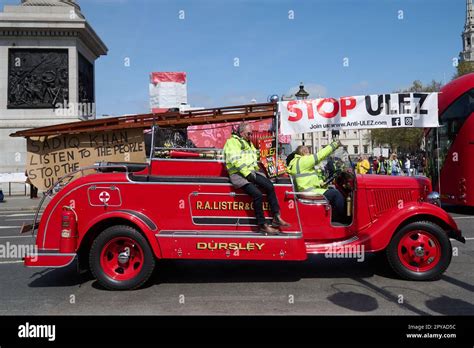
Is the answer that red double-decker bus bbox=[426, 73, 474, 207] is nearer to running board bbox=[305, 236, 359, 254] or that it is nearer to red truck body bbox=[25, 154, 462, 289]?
red truck body bbox=[25, 154, 462, 289]

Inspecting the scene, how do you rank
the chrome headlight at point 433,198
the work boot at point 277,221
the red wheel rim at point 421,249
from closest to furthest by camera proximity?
the work boot at point 277,221, the red wheel rim at point 421,249, the chrome headlight at point 433,198

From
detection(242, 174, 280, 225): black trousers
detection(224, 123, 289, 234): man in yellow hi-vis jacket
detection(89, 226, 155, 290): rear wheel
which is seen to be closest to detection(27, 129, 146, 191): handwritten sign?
detection(89, 226, 155, 290): rear wheel

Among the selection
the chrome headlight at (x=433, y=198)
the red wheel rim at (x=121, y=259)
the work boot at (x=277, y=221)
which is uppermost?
the chrome headlight at (x=433, y=198)

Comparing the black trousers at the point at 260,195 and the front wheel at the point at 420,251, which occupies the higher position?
the black trousers at the point at 260,195

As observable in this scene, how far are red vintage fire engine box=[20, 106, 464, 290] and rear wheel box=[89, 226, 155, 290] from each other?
0.01 meters

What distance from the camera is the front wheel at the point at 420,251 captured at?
5586 millimetres

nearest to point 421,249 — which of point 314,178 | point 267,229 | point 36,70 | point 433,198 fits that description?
point 433,198

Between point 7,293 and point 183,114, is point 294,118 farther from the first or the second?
point 7,293

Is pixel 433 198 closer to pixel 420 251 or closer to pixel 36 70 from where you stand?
pixel 420 251

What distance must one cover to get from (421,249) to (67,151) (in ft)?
16.4

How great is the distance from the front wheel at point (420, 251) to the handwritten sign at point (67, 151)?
3.71m

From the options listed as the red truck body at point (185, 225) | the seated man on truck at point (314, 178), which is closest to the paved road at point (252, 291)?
the red truck body at point (185, 225)

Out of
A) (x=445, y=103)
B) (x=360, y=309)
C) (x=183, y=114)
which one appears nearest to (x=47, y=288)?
(x=183, y=114)

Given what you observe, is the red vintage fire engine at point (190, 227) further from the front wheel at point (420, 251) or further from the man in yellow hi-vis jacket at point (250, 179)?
the man in yellow hi-vis jacket at point (250, 179)
